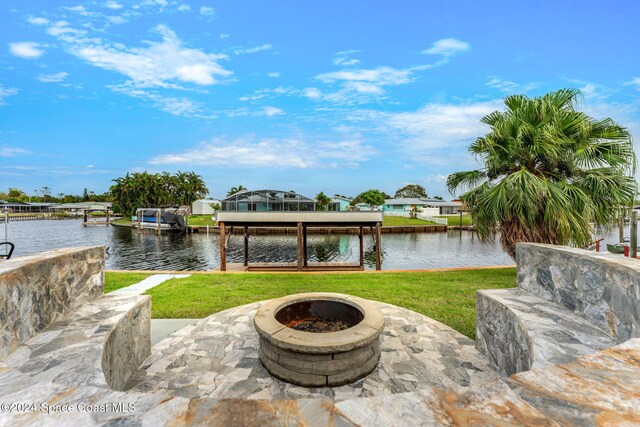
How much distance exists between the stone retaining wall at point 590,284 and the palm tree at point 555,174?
2528mm

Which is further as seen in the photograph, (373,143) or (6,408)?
(373,143)

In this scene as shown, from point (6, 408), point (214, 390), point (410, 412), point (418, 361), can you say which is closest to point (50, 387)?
point (6, 408)

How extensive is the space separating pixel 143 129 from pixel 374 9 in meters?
29.5

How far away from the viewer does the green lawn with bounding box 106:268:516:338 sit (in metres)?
5.60

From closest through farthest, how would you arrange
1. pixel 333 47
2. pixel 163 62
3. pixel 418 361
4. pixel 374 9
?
pixel 418 361 < pixel 374 9 < pixel 163 62 < pixel 333 47

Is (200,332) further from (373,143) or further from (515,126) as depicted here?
(373,143)

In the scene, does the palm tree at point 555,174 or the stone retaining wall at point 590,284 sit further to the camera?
the palm tree at point 555,174

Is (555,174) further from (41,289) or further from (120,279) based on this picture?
(120,279)

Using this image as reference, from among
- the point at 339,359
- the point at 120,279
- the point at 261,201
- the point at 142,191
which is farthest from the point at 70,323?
the point at 142,191

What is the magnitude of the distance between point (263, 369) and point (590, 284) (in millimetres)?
4131

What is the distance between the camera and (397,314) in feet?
17.8

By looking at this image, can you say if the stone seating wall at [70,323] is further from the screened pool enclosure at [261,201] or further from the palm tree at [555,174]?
the screened pool enclosure at [261,201]

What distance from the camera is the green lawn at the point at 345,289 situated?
560 centimetres

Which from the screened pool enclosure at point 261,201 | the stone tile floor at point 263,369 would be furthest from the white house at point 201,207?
the stone tile floor at point 263,369
